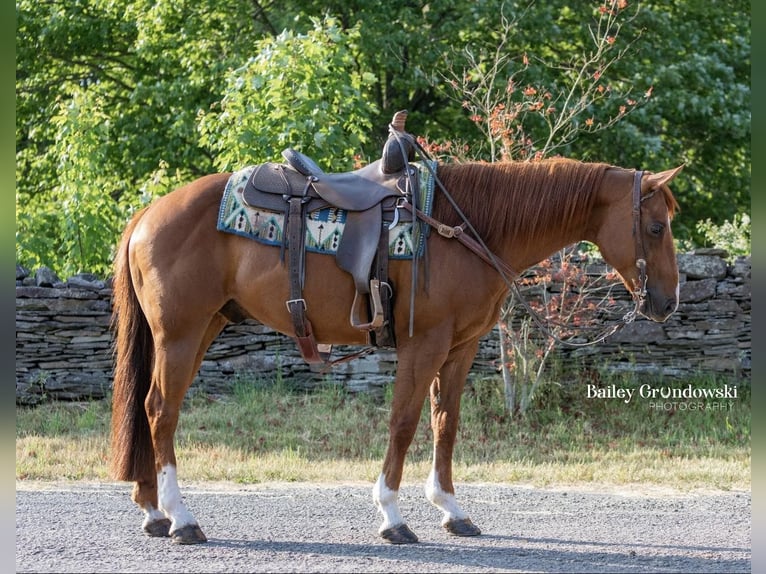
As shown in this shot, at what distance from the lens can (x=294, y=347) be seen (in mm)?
9852

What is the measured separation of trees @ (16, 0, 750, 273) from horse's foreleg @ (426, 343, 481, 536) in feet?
21.2

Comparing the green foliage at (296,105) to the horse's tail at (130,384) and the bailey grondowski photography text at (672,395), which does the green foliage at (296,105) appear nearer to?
the bailey grondowski photography text at (672,395)

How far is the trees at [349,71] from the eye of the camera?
11.9 metres

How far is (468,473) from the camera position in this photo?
7.25 m

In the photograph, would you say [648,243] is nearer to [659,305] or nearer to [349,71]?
[659,305]

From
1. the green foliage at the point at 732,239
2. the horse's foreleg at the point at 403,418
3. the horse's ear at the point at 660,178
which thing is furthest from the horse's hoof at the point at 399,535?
the green foliage at the point at 732,239

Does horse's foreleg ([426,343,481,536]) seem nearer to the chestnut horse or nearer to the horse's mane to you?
the chestnut horse

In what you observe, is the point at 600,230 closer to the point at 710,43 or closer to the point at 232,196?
the point at 232,196

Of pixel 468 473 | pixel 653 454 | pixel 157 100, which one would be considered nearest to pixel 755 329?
pixel 468 473

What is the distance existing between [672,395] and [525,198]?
16.6 ft

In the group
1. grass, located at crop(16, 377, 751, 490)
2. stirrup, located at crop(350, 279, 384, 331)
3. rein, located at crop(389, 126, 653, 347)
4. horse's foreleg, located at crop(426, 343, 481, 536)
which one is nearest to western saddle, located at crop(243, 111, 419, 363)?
stirrup, located at crop(350, 279, 384, 331)

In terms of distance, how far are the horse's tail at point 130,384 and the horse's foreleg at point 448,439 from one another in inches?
64.9

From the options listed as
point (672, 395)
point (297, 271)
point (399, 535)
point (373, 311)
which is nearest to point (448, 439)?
point (399, 535)

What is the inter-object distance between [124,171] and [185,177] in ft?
6.03
